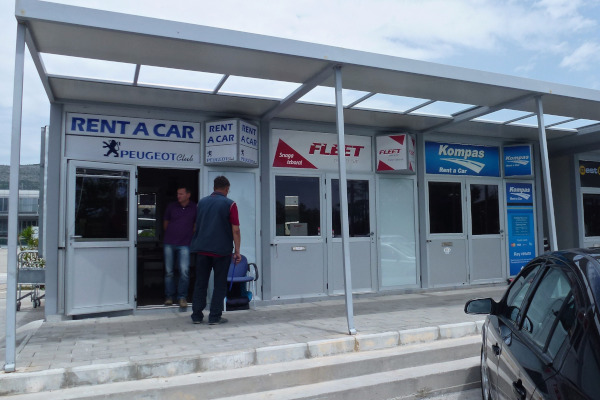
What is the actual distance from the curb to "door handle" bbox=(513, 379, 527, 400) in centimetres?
282

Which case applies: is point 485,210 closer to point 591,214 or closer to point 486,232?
point 486,232

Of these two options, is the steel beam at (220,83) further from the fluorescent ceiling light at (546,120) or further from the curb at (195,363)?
the fluorescent ceiling light at (546,120)

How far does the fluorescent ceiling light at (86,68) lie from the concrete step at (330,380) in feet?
12.3

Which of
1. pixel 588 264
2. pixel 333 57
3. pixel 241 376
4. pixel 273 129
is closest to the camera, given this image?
pixel 588 264

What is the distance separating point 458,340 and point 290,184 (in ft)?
12.5

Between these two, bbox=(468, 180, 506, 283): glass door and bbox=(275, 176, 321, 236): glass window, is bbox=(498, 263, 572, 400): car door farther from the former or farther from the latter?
bbox=(468, 180, 506, 283): glass door

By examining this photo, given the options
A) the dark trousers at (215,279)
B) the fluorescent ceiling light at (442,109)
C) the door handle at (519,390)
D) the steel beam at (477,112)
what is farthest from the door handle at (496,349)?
the fluorescent ceiling light at (442,109)

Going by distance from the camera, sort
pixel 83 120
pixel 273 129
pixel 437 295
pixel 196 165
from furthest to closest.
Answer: pixel 437 295
pixel 273 129
pixel 196 165
pixel 83 120

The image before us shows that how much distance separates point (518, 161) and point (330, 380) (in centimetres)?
752

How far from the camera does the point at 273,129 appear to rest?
325 inches

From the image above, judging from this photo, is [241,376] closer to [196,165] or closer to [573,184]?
[196,165]

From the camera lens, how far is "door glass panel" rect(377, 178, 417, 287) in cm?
894

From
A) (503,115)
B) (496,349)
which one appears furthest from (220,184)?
(503,115)

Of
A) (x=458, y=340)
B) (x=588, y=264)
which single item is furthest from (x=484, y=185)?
(x=588, y=264)
